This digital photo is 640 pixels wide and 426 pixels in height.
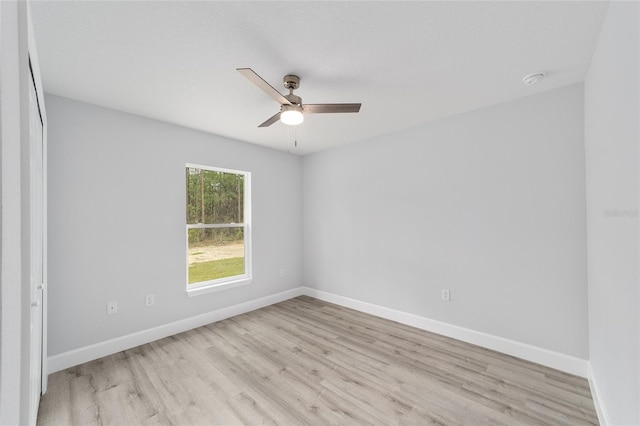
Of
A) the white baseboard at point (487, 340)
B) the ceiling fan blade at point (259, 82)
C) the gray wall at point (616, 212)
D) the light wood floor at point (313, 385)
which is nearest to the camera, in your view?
the gray wall at point (616, 212)

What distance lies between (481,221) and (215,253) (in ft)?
11.2

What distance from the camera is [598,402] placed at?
1.92 meters

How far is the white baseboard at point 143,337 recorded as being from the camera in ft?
8.14

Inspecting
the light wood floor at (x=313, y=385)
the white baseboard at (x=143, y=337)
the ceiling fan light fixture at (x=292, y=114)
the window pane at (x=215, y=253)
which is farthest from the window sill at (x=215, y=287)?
the ceiling fan light fixture at (x=292, y=114)

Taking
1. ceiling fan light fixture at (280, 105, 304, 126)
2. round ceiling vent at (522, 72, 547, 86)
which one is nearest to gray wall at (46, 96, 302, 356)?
ceiling fan light fixture at (280, 105, 304, 126)

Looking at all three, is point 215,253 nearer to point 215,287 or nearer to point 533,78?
point 215,287

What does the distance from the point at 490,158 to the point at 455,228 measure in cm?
84

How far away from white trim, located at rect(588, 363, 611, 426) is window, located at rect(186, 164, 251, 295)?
373 cm

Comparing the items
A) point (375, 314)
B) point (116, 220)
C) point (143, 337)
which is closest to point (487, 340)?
point (375, 314)

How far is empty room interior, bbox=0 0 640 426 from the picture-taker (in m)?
1.50

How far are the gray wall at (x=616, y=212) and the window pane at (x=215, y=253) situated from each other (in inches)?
153

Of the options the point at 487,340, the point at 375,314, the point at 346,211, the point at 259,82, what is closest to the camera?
the point at 259,82

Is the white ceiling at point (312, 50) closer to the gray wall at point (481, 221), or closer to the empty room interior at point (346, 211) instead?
the empty room interior at point (346, 211)

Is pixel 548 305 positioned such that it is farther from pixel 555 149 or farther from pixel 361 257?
pixel 361 257
